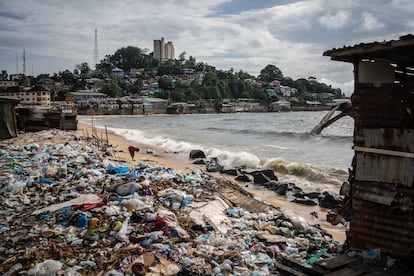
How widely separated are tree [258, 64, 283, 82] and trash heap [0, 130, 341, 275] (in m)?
136

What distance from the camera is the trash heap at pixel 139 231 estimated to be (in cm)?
401

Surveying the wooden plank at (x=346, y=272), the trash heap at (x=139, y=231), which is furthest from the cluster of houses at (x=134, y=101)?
the wooden plank at (x=346, y=272)

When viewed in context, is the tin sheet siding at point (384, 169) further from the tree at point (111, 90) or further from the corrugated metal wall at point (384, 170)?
the tree at point (111, 90)

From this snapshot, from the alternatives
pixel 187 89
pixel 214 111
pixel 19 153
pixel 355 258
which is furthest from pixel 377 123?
pixel 187 89

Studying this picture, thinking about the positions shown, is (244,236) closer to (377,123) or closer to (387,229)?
(387,229)

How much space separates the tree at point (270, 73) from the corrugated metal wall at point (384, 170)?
453 feet

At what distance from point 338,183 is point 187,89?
8186 centimetres

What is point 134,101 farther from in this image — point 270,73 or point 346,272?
point 270,73

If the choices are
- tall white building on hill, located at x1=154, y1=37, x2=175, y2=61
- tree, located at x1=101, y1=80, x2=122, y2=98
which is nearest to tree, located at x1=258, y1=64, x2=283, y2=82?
tall white building on hill, located at x1=154, y1=37, x2=175, y2=61

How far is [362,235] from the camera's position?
395 centimetres

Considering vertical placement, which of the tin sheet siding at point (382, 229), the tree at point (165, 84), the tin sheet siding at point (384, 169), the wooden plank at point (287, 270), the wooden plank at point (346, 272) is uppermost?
the tree at point (165, 84)

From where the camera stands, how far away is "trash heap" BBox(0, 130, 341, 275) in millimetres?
4008

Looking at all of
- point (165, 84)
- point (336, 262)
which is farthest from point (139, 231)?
point (165, 84)

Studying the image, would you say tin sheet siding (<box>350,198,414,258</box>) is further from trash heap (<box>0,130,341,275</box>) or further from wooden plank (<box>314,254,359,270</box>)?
trash heap (<box>0,130,341,275</box>)
